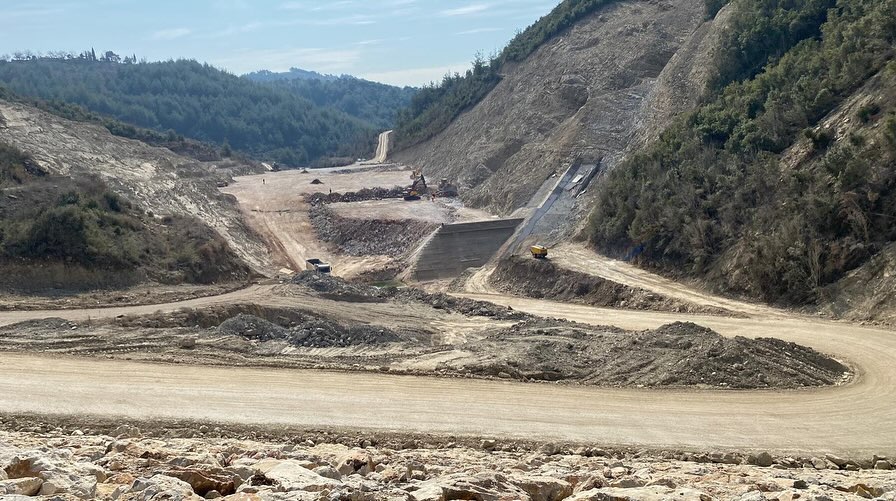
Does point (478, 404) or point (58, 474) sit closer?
point (58, 474)

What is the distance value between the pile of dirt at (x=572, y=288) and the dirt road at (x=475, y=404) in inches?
425

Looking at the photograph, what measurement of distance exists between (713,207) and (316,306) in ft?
58.1

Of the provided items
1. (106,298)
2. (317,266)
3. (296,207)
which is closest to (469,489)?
(106,298)

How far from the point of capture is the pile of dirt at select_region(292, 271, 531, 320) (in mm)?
31608

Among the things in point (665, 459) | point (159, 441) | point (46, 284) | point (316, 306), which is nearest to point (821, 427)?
point (665, 459)

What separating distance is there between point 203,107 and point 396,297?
350 ft

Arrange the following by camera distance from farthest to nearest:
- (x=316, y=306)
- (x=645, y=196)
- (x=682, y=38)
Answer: (x=682, y=38) → (x=645, y=196) → (x=316, y=306)

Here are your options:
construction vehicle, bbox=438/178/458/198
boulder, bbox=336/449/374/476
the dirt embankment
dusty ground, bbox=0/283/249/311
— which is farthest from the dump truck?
boulder, bbox=336/449/374/476

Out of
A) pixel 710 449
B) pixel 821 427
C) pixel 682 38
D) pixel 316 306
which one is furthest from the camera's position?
pixel 682 38

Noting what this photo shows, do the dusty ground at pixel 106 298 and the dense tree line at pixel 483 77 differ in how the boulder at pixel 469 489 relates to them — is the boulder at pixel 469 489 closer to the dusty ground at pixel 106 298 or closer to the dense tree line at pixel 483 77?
the dusty ground at pixel 106 298

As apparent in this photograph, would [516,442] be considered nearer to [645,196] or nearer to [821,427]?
[821,427]

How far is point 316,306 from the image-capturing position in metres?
30.7

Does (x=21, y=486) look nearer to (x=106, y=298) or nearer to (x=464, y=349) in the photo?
(x=464, y=349)

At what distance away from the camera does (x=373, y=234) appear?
52.0 metres
